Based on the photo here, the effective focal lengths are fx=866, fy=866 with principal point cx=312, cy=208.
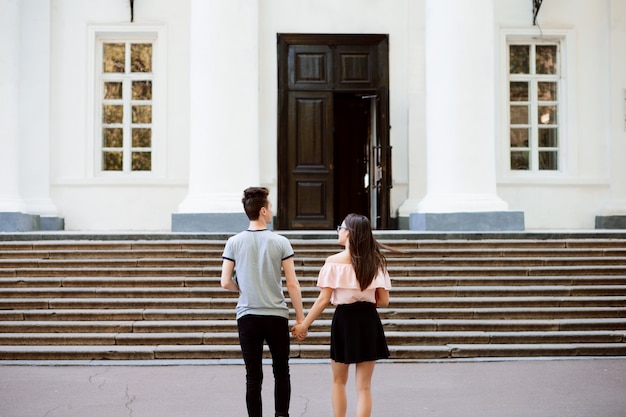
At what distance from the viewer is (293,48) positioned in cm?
1714

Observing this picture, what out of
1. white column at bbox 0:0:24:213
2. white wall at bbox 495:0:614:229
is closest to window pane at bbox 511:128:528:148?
white wall at bbox 495:0:614:229

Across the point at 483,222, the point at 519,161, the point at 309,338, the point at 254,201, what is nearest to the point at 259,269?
the point at 254,201

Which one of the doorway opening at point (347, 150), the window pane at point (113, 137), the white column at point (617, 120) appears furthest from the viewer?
the doorway opening at point (347, 150)

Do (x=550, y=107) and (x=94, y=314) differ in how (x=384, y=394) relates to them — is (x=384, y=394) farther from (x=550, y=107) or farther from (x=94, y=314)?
(x=550, y=107)

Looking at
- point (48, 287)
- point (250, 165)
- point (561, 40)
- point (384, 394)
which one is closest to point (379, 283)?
point (384, 394)

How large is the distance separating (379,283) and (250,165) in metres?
9.52

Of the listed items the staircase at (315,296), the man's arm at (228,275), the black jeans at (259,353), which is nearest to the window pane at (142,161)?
the staircase at (315,296)

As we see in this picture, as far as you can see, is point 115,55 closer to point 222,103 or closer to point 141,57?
point 141,57

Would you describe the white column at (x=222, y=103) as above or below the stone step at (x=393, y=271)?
above

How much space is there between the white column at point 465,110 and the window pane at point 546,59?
304 cm

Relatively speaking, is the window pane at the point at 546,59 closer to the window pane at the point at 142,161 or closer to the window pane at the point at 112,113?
the window pane at the point at 142,161

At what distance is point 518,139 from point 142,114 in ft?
24.8

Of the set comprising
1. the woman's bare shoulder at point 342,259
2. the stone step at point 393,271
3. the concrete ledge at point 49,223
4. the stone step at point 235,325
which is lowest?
the stone step at point 235,325

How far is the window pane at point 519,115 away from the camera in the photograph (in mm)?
17516
